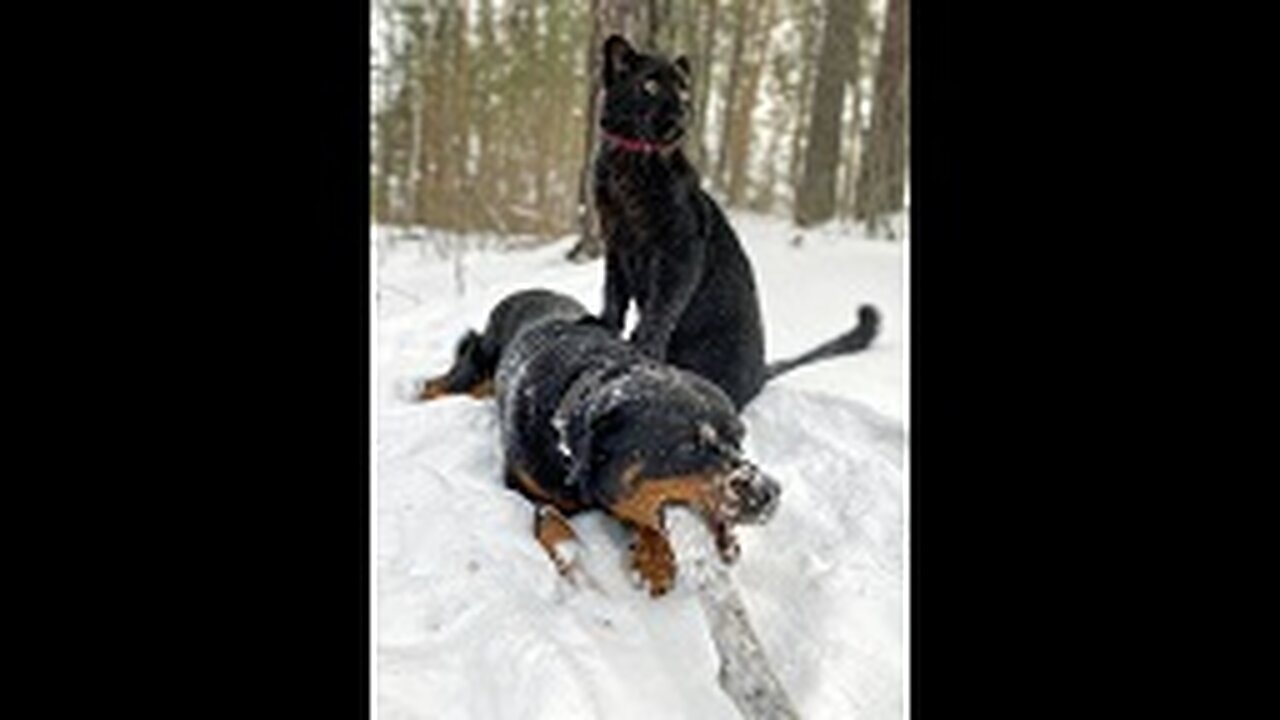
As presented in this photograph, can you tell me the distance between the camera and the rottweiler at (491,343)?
10.3 ft

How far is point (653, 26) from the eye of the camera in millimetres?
2820

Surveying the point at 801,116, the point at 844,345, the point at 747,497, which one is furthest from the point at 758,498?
the point at 801,116

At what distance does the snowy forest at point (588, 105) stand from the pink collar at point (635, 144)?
0.55 ft

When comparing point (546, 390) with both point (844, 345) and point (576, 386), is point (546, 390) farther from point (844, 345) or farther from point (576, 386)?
point (844, 345)

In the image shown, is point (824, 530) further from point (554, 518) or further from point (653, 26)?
point (653, 26)

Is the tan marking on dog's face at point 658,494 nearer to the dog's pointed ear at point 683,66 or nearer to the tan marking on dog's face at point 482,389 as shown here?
the dog's pointed ear at point 683,66

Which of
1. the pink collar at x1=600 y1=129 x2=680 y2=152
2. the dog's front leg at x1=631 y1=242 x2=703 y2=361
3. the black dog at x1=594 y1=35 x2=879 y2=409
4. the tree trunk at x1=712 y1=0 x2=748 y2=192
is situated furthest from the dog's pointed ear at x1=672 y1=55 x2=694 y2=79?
the tree trunk at x1=712 y1=0 x2=748 y2=192

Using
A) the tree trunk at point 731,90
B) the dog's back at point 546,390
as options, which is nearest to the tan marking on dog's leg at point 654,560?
the dog's back at point 546,390

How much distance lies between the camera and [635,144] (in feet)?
8.80

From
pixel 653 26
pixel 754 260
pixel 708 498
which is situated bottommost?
pixel 708 498

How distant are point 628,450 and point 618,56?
0.89 meters

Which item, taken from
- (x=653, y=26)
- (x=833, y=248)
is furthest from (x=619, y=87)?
(x=833, y=248)
